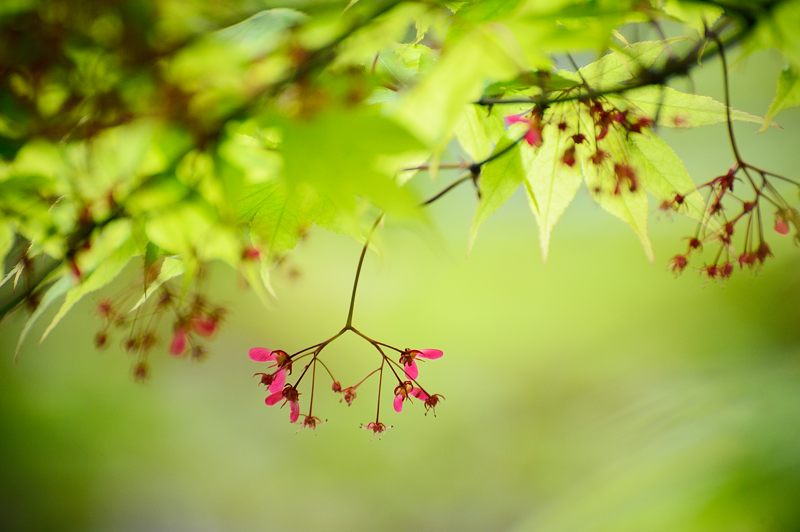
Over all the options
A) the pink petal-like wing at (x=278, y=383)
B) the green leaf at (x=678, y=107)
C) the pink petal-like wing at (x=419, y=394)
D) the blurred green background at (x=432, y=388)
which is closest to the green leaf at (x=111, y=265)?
the pink petal-like wing at (x=278, y=383)

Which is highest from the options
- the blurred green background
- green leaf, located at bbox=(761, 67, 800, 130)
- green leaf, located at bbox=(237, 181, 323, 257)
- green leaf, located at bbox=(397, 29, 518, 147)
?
the blurred green background

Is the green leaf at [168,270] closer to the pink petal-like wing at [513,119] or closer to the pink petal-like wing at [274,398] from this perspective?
the pink petal-like wing at [274,398]

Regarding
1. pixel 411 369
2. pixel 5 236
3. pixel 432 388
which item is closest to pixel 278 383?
pixel 411 369

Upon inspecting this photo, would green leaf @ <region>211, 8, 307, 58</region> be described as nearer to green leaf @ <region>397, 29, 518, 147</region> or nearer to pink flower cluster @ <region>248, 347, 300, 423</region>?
green leaf @ <region>397, 29, 518, 147</region>

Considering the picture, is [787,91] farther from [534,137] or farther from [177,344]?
[177,344]

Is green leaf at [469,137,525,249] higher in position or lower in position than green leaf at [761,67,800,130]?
higher

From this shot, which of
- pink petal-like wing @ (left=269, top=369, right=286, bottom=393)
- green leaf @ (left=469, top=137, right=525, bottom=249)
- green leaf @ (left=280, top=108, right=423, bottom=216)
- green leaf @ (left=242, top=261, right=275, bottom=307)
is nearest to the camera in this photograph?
green leaf @ (left=280, top=108, right=423, bottom=216)

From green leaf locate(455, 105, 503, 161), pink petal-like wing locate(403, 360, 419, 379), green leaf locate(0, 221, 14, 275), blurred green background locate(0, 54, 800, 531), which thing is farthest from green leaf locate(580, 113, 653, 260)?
blurred green background locate(0, 54, 800, 531)
